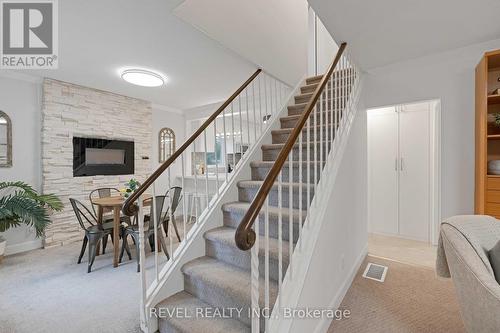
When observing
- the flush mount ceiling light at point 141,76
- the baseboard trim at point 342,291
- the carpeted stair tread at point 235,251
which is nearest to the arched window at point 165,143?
the flush mount ceiling light at point 141,76

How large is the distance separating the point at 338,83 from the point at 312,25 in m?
1.85

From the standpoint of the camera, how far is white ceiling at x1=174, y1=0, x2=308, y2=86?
2.37m

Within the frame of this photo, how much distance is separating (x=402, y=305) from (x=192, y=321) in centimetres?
178

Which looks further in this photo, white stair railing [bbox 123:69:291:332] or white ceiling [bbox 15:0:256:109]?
white ceiling [bbox 15:0:256:109]

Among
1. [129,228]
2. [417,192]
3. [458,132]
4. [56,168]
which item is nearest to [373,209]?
[417,192]

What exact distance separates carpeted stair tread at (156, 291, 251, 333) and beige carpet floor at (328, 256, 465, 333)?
31.2 inches

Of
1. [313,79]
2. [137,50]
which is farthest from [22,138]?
[313,79]

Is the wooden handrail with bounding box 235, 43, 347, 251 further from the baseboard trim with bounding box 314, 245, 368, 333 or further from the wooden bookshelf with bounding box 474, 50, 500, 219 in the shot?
the wooden bookshelf with bounding box 474, 50, 500, 219

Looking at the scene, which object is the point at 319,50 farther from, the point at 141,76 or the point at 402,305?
the point at 402,305

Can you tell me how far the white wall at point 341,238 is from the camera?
1544mm

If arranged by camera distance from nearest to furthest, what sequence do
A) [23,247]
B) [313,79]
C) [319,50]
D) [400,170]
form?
[23,247] < [313,79] < [400,170] < [319,50]

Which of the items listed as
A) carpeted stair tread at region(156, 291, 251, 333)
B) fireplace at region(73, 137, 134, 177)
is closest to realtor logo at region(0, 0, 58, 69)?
fireplace at region(73, 137, 134, 177)

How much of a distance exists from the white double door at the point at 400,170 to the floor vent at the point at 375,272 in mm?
1404

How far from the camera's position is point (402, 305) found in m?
2.00
